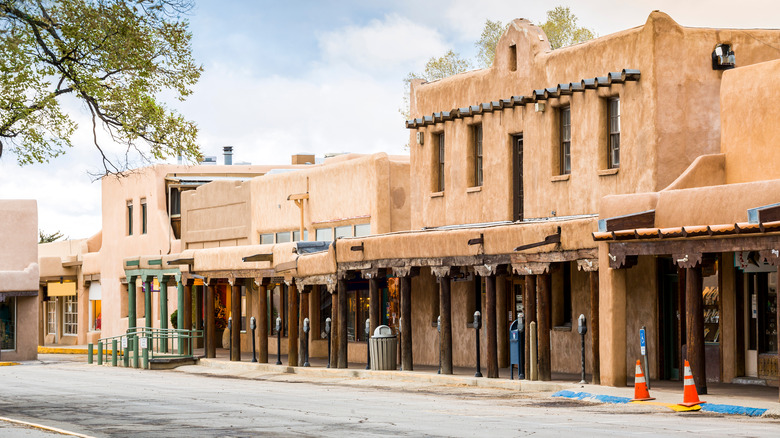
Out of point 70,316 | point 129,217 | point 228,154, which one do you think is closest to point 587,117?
point 129,217

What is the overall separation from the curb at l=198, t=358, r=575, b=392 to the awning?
2306 centimetres

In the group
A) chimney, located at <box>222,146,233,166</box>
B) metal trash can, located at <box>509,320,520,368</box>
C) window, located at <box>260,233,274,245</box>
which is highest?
chimney, located at <box>222,146,233,166</box>

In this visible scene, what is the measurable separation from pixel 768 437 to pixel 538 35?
638 inches

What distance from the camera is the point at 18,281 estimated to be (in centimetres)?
4578

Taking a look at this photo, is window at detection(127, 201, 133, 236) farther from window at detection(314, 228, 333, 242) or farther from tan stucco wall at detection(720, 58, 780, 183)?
tan stucco wall at detection(720, 58, 780, 183)

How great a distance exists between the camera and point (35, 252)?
46.9m

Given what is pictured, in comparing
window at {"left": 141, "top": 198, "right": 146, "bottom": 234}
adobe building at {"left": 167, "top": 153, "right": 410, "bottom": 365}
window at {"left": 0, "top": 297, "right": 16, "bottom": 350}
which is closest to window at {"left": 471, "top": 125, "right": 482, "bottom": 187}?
adobe building at {"left": 167, "top": 153, "right": 410, "bottom": 365}

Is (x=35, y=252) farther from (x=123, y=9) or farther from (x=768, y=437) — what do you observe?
(x=768, y=437)

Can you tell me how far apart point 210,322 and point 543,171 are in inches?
554

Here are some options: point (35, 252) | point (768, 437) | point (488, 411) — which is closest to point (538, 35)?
point (488, 411)

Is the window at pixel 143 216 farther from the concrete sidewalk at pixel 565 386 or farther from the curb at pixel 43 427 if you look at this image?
the curb at pixel 43 427

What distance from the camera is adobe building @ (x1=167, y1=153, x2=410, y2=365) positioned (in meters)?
34.1

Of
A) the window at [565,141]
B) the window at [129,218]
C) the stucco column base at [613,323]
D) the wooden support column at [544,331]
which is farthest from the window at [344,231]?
the window at [129,218]

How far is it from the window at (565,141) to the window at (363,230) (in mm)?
9172
